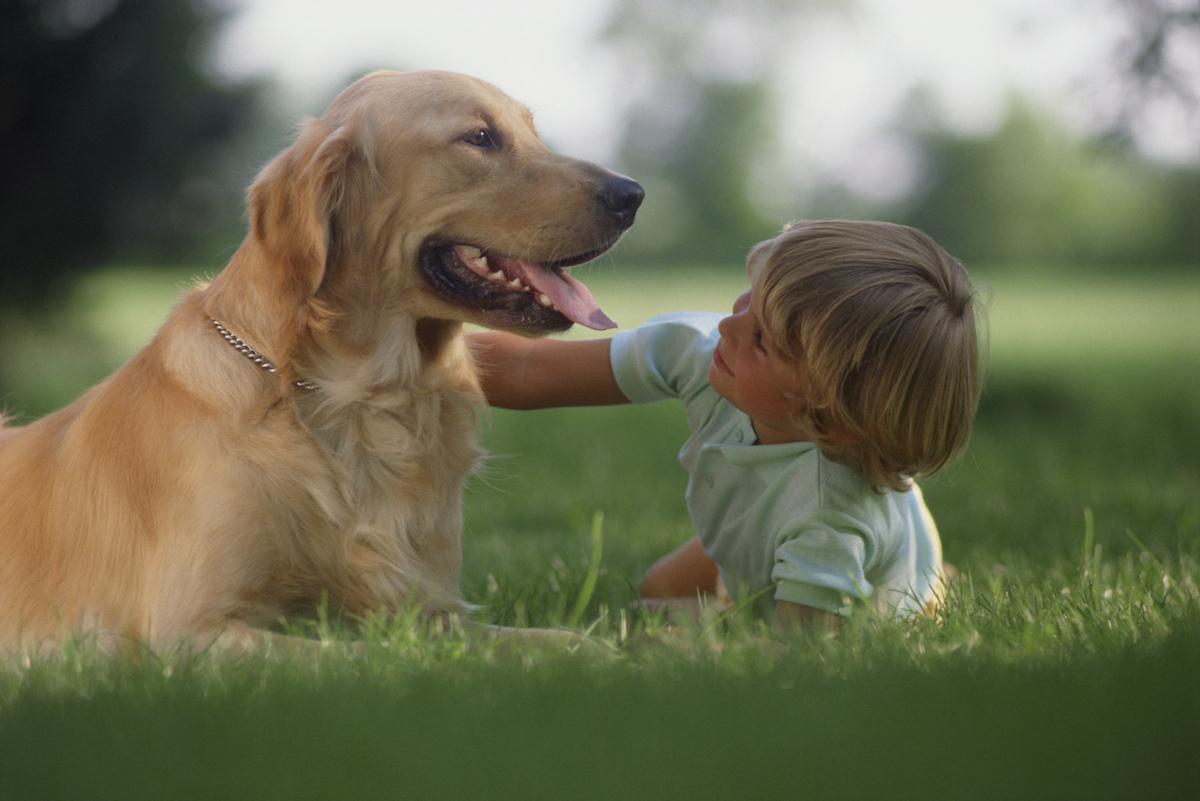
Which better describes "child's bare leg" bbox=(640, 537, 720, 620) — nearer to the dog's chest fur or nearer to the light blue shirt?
the light blue shirt

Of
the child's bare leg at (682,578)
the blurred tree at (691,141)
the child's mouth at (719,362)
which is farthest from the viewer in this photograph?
the blurred tree at (691,141)

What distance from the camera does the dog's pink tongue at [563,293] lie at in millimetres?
3268

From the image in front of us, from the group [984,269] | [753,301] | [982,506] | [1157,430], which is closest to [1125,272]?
[984,269]

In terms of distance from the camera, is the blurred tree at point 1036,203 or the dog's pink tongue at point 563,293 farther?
the blurred tree at point 1036,203

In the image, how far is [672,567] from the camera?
13.1ft

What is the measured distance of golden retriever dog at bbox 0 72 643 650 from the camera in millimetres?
3010

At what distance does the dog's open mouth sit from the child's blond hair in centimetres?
46

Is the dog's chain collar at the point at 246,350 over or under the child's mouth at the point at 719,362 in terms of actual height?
over

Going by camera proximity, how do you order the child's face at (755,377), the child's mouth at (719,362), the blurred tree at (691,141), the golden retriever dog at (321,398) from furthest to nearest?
the blurred tree at (691,141) → the child's mouth at (719,362) → the child's face at (755,377) → the golden retriever dog at (321,398)

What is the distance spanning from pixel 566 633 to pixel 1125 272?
109 feet

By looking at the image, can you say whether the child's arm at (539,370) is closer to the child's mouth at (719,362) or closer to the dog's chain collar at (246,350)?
the child's mouth at (719,362)

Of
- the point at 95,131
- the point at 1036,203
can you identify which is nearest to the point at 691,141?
the point at 1036,203

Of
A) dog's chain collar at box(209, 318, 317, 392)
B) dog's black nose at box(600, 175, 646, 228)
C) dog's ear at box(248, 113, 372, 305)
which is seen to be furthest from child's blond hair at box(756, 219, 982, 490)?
dog's chain collar at box(209, 318, 317, 392)

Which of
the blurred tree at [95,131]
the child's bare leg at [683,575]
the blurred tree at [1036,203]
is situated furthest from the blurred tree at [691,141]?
the child's bare leg at [683,575]
